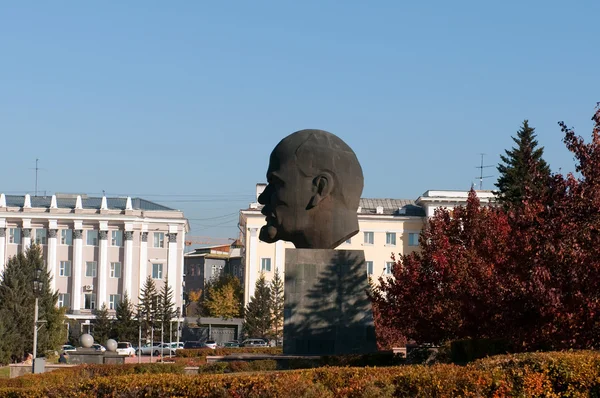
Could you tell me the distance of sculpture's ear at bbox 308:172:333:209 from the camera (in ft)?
71.2

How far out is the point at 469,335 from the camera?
821 inches

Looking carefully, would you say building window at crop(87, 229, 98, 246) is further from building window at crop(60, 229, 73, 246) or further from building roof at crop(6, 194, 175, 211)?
building roof at crop(6, 194, 175, 211)

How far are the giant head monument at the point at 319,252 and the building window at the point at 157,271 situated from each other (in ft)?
186

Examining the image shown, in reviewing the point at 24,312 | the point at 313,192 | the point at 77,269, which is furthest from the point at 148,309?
the point at 313,192

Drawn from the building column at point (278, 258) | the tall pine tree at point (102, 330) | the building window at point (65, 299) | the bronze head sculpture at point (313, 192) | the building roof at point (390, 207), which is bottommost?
the tall pine tree at point (102, 330)

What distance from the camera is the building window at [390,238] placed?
256 feet

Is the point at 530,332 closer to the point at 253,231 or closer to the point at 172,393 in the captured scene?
the point at 172,393

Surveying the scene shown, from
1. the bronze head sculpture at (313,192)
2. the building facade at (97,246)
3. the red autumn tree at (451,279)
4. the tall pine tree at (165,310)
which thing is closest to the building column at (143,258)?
the building facade at (97,246)

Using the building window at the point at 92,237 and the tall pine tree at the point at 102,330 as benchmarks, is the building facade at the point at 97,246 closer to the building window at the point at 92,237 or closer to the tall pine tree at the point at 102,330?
the building window at the point at 92,237

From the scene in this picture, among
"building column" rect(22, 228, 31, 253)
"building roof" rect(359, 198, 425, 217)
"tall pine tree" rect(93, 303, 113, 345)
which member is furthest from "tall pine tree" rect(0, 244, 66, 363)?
"building roof" rect(359, 198, 425, 217)

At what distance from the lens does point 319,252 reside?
21859mm

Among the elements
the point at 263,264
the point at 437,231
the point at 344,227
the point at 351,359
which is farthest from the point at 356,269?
the point at 263,264

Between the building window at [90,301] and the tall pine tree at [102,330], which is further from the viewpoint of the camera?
the building window at [90,301]

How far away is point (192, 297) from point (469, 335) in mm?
79652
